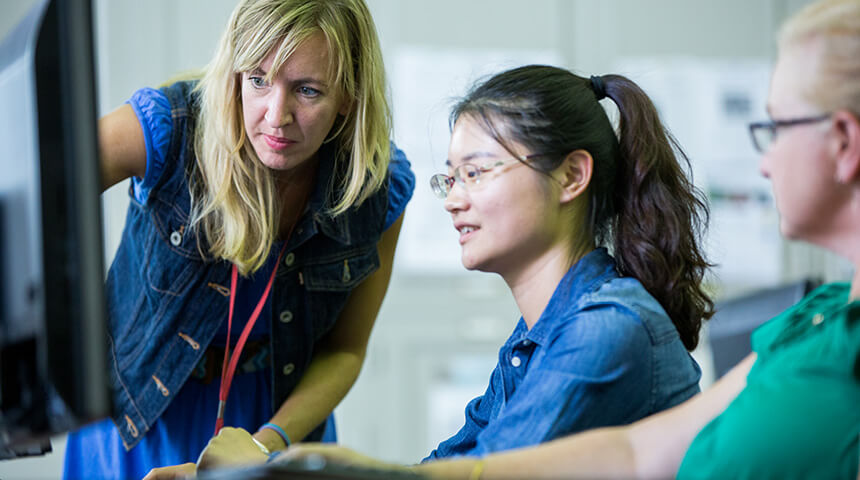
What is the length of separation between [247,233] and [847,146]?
0.94m

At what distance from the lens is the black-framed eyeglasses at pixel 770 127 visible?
79cm

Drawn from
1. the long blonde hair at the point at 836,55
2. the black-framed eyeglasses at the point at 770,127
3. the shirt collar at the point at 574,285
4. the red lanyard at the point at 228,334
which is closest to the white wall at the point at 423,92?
the red lanyard at the point at 228,334

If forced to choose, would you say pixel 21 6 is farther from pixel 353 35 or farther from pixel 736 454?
pixel 736 454

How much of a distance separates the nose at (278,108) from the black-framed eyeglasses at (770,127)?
0.71 metres

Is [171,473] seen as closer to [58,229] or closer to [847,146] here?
[58,229]

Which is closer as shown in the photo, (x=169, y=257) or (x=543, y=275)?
(x=543, y=275)

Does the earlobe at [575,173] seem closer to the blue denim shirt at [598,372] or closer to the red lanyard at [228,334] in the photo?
the blue denim shirt at [598,372]

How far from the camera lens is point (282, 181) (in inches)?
58.6

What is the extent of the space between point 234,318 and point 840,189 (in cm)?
100

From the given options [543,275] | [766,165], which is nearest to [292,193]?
[543,275]

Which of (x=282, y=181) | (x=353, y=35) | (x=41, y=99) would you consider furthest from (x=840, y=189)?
(x=282, y=181)

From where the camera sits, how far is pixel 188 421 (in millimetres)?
1486

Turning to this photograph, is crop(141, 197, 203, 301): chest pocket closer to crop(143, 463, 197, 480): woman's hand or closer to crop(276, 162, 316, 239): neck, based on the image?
crop(276, 162, 316, 239): neck

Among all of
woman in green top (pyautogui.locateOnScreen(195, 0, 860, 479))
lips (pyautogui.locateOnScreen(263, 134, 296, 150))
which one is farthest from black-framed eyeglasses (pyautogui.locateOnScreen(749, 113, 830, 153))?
lips (pyautogui.locateOnScreen(263, 134, 296, 150))
